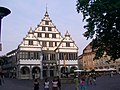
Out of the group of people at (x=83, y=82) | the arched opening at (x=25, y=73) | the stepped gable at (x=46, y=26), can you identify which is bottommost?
the group of people at (x=83, y=82)

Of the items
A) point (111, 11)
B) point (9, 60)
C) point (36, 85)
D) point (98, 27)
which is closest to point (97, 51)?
point (98, 27)

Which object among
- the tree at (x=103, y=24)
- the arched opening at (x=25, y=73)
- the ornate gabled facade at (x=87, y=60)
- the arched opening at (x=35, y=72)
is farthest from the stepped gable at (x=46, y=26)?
the ornate gabled facade at (x=87, y=60)

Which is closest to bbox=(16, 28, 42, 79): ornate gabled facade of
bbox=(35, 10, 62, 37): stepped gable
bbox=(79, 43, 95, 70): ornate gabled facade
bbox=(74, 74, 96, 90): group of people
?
bbox=(35, 10, 62, 37): stepped gable

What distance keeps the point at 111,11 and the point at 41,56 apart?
142 feet

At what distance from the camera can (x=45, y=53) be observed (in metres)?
60.0

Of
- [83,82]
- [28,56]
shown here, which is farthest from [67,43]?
[83,82]

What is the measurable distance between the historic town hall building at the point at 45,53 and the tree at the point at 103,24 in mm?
39433

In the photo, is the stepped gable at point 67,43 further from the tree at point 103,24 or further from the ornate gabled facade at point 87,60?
the ornate gabled facade at point 87,60

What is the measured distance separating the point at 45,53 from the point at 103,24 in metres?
43.0

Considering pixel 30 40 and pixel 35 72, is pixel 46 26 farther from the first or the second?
pixel 35 72

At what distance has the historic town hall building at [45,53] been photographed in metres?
57.5

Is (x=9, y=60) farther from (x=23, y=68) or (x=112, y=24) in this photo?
(x=112, y=24)

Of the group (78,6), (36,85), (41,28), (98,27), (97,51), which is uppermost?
(41,28)

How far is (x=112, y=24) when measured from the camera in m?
17.2
